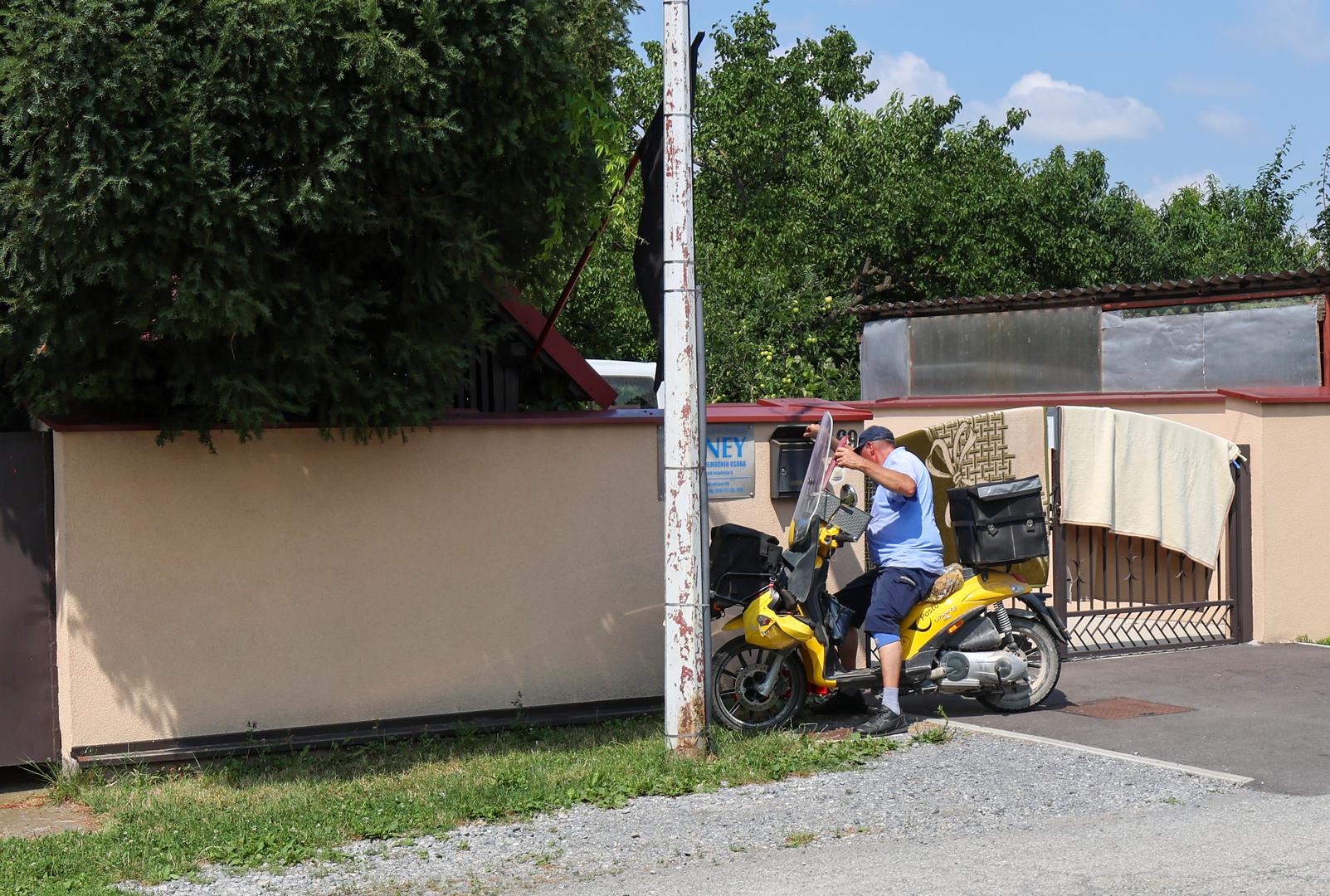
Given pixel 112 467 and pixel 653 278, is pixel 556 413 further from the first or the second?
pixel 112 467

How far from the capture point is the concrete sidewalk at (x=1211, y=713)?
7.50 m

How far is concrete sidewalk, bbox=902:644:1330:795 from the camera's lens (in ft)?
24.6

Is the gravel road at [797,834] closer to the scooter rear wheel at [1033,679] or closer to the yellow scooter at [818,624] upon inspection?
the yellow scooter at [818,624]

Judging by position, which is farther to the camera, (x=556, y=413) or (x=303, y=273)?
(x=556, y=413)

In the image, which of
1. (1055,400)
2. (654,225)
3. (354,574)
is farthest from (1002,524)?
(1055,400)

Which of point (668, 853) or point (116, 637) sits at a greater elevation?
point (116, 637)

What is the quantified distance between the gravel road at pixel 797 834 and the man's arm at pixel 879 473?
1.66 m

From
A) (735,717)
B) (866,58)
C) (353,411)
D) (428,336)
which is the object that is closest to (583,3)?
(428,336)

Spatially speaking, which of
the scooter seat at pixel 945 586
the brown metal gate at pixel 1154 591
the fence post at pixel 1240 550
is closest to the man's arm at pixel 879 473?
the scooter seat at pixel 945 586

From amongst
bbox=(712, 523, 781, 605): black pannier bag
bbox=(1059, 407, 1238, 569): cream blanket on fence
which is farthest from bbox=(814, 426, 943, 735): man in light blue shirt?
bbox=(1059, 407, 1238, 569): cream blanket on fence

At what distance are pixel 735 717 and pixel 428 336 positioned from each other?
2.94 meters

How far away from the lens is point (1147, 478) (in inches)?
475

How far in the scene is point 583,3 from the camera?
7660 mm

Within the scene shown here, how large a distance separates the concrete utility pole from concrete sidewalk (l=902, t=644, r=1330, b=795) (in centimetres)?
222
